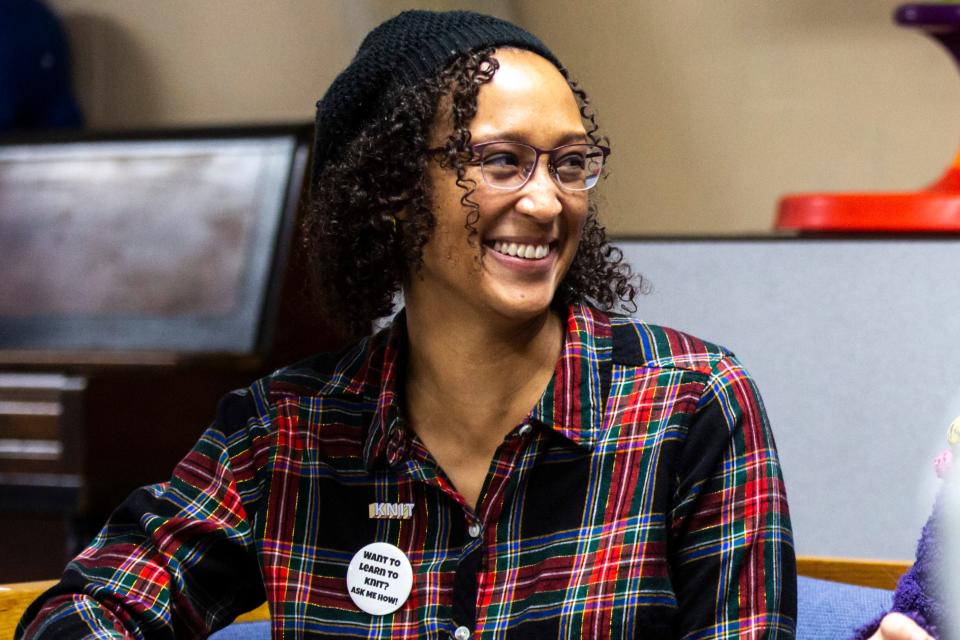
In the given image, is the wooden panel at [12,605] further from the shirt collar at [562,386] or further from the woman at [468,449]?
the shirt collar at [562,386]

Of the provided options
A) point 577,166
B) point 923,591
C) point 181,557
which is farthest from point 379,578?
point 923,591

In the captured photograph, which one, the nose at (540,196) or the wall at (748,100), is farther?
the wall at (748,100)

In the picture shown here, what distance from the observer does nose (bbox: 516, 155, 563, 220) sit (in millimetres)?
1287

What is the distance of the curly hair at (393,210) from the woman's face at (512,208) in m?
0.01

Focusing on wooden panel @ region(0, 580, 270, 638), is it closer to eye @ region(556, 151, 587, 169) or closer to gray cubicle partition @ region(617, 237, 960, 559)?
eye @ region(556, 151, 587, 169)

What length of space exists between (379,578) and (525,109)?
0.49 m

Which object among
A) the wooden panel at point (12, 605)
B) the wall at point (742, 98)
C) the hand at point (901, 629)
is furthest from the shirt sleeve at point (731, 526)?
the wall at point (742, 98)

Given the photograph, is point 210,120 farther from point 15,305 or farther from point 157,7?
point 15,305

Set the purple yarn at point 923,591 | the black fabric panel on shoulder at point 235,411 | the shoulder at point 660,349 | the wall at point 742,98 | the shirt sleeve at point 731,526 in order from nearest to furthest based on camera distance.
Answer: the purple yarn at point 923,591 → the shirt sleeve at point 731,526 → the shoulder at point 660,349 → the black fabric panel on shoulder at point 235,411 → the wall at point 742,98

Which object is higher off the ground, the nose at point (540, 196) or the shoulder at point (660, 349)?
the nose at point (540, 196)

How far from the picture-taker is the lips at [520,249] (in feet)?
4.28

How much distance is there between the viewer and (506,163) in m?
1.30

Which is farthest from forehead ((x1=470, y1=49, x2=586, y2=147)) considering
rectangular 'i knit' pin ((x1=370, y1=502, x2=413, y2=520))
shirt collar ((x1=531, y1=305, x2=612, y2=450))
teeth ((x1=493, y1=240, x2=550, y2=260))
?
rectangular 'i knit' pin ((x1=370, y1=502, x2=413, y2=520))

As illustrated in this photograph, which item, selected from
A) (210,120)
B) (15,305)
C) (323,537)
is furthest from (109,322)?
(323,537)
